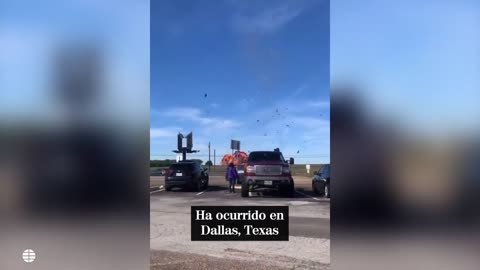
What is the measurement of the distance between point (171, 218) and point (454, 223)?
1966mm

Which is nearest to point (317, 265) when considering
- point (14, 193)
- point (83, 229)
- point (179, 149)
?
point (179, 149)

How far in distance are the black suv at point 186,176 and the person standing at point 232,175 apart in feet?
0.53

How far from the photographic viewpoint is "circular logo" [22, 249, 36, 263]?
217 cm

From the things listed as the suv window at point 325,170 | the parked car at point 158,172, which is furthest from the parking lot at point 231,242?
the suv window at point 325,170

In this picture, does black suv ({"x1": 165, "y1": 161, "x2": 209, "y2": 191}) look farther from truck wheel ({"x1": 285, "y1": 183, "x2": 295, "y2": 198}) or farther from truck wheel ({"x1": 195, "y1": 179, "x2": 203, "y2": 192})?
truck wheel ({"x1": 285, "y1": 183, "x2": 295, "y2": 198})

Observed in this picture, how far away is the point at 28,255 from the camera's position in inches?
85.4

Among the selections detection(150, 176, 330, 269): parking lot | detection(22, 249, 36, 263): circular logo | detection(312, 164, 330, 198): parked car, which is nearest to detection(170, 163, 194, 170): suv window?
detection(150, 176, 330, 269): parking lot

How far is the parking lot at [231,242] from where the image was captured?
7.50 feet

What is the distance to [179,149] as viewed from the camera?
2184 mm

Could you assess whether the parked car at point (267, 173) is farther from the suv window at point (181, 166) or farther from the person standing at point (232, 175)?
the suv window at point (181, 166)

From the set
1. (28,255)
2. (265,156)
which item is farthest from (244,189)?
(28,255)

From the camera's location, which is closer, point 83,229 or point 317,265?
point 83,229

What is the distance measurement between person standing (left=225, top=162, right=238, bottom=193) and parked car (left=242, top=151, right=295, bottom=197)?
0.08m

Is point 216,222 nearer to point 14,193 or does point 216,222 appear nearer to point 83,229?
point 83,229
